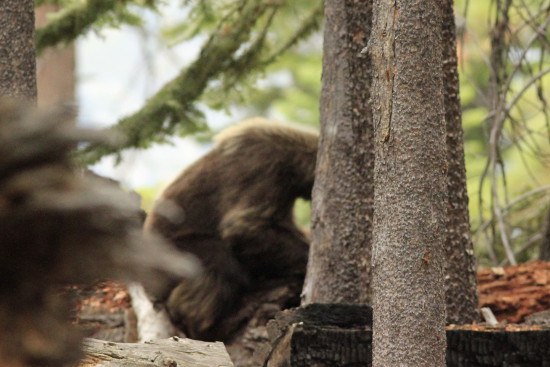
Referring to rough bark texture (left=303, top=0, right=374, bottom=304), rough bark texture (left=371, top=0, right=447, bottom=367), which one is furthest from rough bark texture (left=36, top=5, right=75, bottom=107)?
rough bark texture (left=371, top=0, right=447, bottom=367)

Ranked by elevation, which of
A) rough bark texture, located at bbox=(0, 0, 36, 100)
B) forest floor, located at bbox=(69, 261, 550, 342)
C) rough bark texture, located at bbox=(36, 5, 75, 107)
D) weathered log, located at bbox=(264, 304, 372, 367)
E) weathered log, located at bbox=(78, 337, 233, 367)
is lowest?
weathered log, located at bbox=(78, 337, 233, 367)

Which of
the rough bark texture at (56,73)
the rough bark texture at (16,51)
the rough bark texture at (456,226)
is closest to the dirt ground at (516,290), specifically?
the rough bark texture at (456,226)

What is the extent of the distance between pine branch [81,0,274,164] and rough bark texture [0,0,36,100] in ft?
6.58

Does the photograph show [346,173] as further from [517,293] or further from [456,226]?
[517,293]

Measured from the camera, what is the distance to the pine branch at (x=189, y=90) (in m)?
5.63

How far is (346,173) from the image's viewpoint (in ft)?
13.1

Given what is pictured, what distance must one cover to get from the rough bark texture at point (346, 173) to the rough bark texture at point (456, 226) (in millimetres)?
436

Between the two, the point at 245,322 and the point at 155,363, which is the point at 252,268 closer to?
the point at 245,322


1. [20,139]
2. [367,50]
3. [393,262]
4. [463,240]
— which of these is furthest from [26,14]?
[20,139]

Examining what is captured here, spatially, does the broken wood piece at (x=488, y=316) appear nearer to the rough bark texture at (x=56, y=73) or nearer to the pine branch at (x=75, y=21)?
the pine branch at (x=75, y=21)

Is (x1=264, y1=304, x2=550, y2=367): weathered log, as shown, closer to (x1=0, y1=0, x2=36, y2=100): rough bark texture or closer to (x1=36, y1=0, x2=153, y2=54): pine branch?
(x1=0, y1=0, x2=36, y2=100): rough bark texture

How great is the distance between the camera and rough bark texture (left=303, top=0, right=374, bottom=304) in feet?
13.1

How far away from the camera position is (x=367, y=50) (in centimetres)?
295

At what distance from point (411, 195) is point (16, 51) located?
6.82 ft
